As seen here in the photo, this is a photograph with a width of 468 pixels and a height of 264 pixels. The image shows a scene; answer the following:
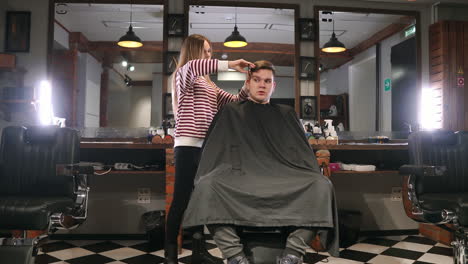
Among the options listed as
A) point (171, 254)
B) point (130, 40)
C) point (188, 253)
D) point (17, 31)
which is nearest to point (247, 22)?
point (130, 40)

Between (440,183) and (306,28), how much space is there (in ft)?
6.66

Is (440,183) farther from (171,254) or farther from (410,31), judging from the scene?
(410,31)

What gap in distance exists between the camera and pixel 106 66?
3488mm

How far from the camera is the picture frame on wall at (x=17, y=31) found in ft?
10.9

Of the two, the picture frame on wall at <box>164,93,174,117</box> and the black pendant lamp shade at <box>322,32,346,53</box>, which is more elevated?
the black pendant lamp shade at <box>322,32,346,53</box>

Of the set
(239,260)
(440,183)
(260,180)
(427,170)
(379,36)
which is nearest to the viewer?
(239,260)

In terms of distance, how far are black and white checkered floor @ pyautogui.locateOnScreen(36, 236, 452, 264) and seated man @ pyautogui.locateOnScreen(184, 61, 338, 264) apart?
1253mm

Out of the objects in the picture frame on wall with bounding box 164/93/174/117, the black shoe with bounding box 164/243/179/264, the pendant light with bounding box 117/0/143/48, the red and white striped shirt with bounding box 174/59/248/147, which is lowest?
the black shoe with bounding box 164/243/179/264

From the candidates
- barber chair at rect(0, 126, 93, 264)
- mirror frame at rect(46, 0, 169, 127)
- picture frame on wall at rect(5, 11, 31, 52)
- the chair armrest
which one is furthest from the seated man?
picture frame on wall at rect(5, 11, 31, 52)

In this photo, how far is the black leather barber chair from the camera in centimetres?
179

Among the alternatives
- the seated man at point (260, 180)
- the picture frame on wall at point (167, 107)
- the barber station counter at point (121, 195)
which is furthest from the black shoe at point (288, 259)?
the picture frame on wall at point (167, 107)

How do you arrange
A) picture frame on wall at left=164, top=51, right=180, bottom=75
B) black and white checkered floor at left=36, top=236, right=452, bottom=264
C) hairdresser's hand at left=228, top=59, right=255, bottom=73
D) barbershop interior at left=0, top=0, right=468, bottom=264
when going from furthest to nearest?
picture frame on wall at left=164, top=51, right=180, bottom=75 < black and white checkered floor at left=36, top=236, right=452, bottom=264 < barbershop interior at left=0, top=0, right=468, bottom=264 < hairdresser's hand at left=228, top=59, right=255, bottom=73

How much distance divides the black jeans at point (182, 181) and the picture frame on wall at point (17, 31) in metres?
2.50

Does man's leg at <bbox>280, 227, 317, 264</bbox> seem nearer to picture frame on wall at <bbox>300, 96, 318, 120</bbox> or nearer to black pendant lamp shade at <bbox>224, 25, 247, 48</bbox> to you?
picture frame on wall at <bbox>300, 96, 318, 120</bbox>
